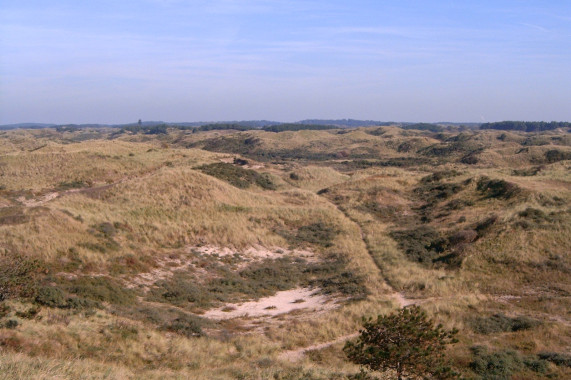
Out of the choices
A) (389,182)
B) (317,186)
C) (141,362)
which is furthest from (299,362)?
(317,186)

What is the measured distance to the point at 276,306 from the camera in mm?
17641

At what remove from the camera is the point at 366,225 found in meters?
32.0

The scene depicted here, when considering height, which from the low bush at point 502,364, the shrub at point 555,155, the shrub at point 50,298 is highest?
the shrub at point 555,155

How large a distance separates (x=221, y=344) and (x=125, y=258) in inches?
377

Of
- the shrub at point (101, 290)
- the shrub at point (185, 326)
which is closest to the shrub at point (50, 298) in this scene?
the shrub at point (101, 290)

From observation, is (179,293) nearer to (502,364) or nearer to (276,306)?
(276,306)

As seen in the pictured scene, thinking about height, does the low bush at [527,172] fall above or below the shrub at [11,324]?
above

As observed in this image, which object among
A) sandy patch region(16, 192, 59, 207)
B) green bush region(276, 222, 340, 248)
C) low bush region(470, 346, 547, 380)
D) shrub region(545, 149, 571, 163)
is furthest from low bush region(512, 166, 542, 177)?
sandy patch region(16, 192, 59, 207)

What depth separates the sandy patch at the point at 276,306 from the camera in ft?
54.2

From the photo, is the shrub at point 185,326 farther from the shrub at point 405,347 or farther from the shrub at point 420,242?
the shrub at point 420,242

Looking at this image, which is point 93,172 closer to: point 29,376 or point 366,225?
point 366,225

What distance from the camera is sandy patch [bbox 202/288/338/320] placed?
16531 mm

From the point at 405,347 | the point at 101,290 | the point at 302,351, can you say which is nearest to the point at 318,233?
the point at 101,290

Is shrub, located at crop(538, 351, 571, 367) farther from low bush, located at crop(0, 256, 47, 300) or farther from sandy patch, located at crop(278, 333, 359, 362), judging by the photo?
low bush, located at crop(0, 256, 47, 300)
